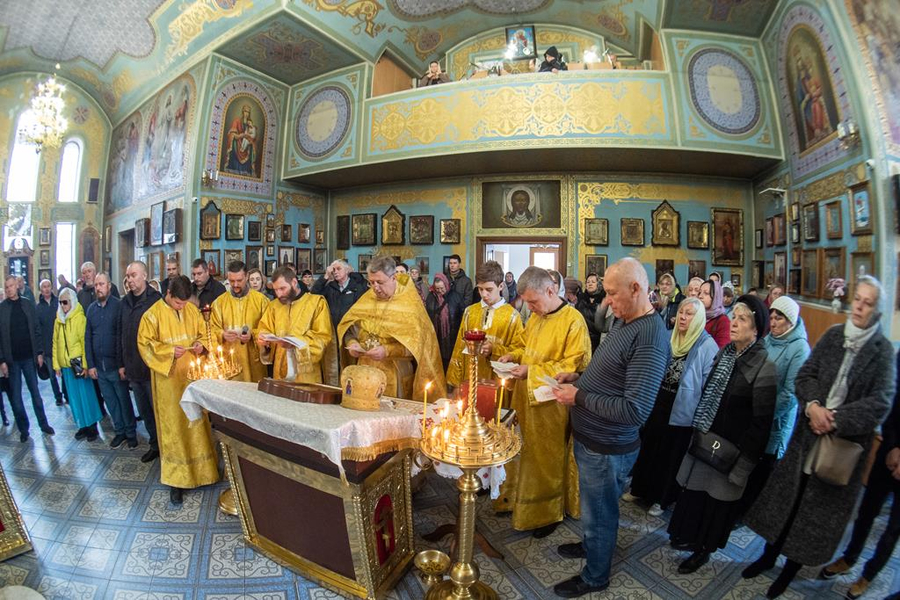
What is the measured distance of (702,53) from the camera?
7969mm

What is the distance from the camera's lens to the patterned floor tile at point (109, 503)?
128 inches

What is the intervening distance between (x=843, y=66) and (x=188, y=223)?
10984mm

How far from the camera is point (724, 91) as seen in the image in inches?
309

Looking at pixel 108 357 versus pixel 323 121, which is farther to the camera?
pixel 323 121

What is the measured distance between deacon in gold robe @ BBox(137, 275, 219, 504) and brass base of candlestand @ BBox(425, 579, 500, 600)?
7.53 ft

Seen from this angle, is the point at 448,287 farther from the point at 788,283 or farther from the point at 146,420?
the point at 788,283

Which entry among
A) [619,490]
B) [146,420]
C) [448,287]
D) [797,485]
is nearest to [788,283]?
[448,287]

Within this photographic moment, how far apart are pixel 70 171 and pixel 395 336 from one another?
15.8m

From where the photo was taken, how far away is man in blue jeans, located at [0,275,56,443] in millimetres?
4656

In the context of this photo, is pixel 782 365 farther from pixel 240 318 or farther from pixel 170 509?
pixel 170 509

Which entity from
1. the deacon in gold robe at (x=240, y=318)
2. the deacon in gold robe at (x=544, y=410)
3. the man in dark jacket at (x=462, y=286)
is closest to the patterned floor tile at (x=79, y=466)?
the deacon in gold robe at (x=240, y=318)

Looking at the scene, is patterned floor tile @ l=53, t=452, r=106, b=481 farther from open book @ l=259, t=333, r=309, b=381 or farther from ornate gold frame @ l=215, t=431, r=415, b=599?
ornate gold frame @ l=215, t=431, r=415, b=599

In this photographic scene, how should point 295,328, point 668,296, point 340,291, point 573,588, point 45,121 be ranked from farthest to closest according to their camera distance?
point 45,121 → point 340,291 → point 668,296 → point 295,328 → point 573,588

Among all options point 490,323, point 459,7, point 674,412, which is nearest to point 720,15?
point 459,7
